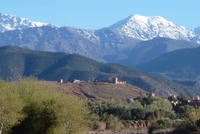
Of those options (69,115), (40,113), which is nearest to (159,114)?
(40,113)

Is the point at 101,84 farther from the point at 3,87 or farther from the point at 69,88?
the point at 3,87

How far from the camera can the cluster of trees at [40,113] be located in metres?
58.8

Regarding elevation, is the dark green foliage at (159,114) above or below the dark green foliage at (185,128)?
above

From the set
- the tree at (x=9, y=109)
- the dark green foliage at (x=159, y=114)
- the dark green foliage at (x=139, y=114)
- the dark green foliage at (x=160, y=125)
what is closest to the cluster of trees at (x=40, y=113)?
the tree at (x=9, y=109)

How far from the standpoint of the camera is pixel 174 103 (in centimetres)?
13600

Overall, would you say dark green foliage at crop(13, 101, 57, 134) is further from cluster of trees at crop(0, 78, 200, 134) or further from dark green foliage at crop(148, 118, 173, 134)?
dark green foliage at crop(148, 118, 173, 134)

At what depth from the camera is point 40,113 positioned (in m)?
63.9

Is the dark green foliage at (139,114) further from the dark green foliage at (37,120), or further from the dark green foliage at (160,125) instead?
the dark green foliage at (37,120)

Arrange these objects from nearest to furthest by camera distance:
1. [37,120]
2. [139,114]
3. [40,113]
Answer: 1. [40,113]
2. [37,120]
3. [139,114]

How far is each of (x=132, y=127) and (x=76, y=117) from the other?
42080 mm

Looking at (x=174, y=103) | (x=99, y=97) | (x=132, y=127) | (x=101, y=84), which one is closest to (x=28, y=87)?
(x=132, y=127)

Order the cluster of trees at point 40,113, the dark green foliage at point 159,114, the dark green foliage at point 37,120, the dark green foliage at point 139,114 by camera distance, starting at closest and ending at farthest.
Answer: the cluster of trees at point 40,113 → the dark green foliage at point 37,120 → the dark green foliage at point 159,114 → the dark green foliage at point 139,114

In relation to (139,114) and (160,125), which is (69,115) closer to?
(160,125)

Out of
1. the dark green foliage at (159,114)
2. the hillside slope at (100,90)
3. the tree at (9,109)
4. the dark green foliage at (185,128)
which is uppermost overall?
the hillside slope at (100,90)
